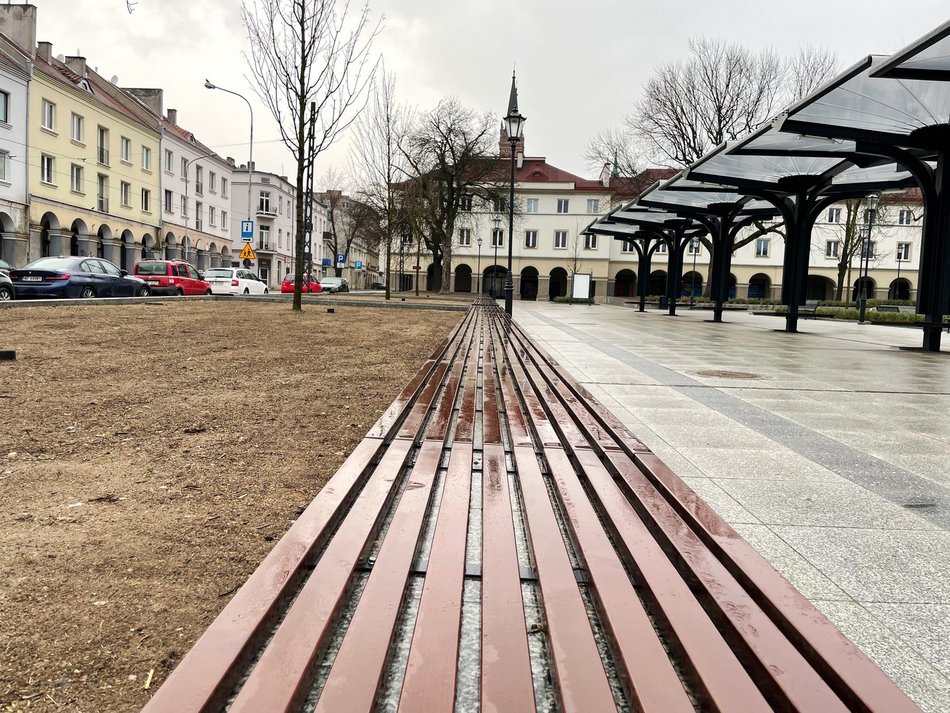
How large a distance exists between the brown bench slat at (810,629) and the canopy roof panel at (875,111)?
9970mm

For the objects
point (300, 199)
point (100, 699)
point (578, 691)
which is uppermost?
point (300, 199)

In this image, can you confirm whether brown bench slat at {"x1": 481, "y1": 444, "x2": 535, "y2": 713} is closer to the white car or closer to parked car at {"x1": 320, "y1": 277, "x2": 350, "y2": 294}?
the white car

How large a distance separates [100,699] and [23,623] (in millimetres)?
560

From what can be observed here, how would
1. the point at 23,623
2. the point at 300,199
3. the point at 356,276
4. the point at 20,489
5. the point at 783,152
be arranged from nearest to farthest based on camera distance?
the point at 23,623, the point at 20,489, the point at 783,152, the point at 300,199, the point at 356,276

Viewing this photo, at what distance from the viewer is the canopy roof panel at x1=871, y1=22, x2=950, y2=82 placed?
8779 millimetres

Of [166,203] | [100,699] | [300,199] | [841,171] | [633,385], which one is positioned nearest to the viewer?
[100,699]

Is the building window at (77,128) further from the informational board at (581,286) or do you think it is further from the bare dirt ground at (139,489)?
the bare dirt ground at (139,489)

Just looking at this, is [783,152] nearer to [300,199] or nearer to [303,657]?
[300,199]

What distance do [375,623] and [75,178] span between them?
45.1 m

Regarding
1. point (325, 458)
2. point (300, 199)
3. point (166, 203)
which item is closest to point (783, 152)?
point (300, 199)

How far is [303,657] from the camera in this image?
1700 mm

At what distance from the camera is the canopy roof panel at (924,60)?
878cm

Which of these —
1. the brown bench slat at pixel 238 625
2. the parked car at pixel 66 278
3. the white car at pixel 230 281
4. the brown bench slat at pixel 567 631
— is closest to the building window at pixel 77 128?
the white car at pixel 230 281

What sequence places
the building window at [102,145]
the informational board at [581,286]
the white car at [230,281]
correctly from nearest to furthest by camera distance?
1. the white car at [230,281]
2. the building window at [102,145]
3. the informational board at [581,286]
